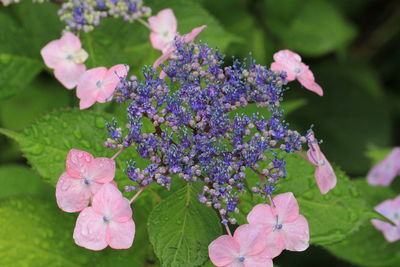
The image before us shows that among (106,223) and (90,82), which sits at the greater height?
(90,82)

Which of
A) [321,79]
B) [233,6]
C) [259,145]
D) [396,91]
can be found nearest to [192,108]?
[259,145]

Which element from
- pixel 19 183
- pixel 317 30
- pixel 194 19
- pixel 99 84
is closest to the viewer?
→ pixel 99 84

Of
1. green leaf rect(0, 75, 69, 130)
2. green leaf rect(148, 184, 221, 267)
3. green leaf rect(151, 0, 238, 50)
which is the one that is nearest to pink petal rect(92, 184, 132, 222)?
green leaf rect(148, 184, 221, 267)

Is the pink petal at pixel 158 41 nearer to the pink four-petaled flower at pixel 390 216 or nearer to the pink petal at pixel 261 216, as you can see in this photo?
the pink petal at pixel 261 216

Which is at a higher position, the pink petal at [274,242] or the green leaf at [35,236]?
the pink petal at [274,242]

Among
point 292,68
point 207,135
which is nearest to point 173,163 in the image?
point 207,135

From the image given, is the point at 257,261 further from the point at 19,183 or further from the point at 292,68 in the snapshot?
the point at 19,183

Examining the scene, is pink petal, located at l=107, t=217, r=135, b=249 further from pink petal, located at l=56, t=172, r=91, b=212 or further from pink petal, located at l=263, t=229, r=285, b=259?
pink petal, located at l=263, t=229, r=285, b=259

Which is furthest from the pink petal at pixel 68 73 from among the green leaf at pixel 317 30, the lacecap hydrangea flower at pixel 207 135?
the green leaf at pixel 317 30
